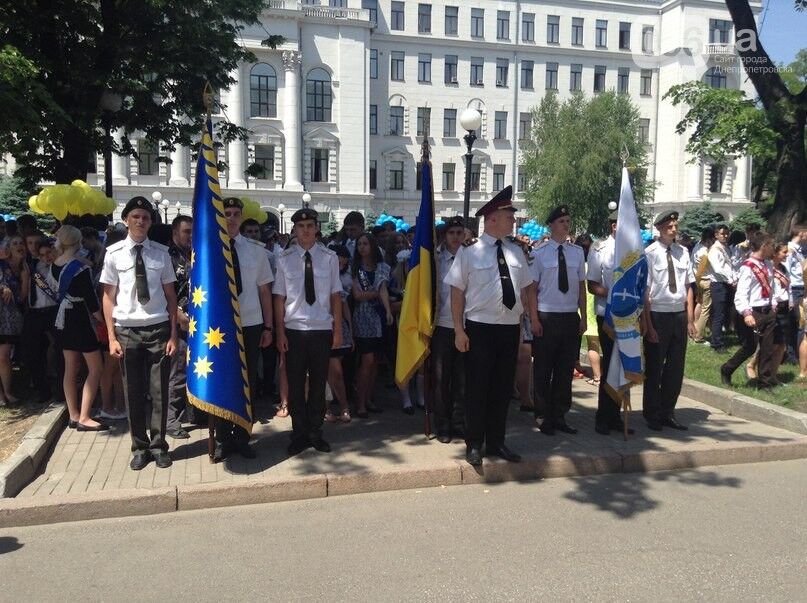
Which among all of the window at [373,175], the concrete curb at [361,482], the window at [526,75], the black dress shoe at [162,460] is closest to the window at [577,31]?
the window at [526,75]

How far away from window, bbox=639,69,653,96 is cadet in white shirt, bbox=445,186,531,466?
62.3 m

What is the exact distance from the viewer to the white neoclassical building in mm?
50719

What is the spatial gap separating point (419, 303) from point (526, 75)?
5647 cm

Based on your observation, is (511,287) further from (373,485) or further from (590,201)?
(590,201)

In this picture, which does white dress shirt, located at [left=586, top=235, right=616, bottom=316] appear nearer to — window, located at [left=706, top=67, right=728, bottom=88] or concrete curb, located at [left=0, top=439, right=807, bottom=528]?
concrete curb, located at [left=0, top=439, right=807, bottom=528]

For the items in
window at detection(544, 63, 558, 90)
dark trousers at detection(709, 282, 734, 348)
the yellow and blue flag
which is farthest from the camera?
window at detection(544, 63, 558, 90)

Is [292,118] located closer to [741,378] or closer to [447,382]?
[741,378]

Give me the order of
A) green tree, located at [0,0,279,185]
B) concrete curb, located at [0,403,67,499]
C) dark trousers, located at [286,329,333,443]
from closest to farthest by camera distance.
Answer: concrete curb, located at [0,403,67,499]
dark trousers, located at [286,329,333,443]
green tree, located at [0,0,279,185]

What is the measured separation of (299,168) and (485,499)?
49.0 meters

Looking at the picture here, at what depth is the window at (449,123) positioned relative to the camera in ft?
185

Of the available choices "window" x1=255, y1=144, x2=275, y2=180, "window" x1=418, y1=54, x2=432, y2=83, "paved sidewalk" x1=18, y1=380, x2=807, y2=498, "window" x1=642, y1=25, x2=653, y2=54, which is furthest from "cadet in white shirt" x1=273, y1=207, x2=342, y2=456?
"window" x1=642, y1=25, x2=653, y2=54

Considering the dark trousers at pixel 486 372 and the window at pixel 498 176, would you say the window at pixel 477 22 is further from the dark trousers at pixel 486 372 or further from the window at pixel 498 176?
the dark trousers at pixel 486 372

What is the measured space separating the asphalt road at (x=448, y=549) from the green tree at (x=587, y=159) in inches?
1657

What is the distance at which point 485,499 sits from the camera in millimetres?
5402
